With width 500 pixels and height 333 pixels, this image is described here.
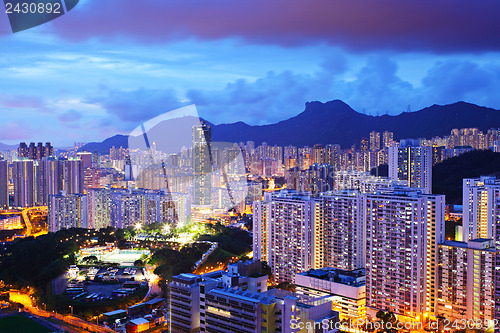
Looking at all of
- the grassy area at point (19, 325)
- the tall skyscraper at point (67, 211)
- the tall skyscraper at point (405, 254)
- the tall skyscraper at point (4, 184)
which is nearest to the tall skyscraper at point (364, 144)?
the tall skyscraper at point (67, 211)

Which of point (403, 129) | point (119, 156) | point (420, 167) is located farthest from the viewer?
point (403, 129)

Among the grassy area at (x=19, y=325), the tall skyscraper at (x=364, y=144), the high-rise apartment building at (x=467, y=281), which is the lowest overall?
the grassy area at (x=19, y=325)

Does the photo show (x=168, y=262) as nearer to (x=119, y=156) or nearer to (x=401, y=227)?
(x=401, y=227)

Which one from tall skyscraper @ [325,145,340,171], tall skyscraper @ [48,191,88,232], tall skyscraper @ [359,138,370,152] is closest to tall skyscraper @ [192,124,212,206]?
tall skyscraper @ [48,191,88,232]

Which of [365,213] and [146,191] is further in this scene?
[146,191]

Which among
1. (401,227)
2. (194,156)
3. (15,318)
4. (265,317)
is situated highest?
(194,156)

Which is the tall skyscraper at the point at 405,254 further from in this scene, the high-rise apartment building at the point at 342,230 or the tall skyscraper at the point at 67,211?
the tall skyscraper at the point at 67,211

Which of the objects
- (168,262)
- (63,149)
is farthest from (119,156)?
(168,262)
